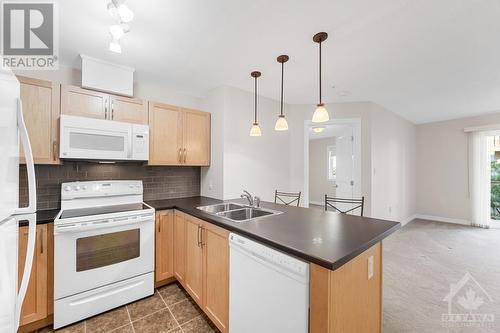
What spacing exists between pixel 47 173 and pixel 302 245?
2.69m

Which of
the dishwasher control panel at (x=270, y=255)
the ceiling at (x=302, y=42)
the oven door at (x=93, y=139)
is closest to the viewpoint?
the dishwasher control panel at (x=270, y=255)

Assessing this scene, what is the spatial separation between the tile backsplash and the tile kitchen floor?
4.03ft

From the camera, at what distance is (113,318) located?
6.31 ft

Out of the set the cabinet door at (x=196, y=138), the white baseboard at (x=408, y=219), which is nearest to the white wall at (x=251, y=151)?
the cabinet door at (x=196, y=138)

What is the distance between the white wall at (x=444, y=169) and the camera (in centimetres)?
506

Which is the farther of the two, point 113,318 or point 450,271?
point 450,271

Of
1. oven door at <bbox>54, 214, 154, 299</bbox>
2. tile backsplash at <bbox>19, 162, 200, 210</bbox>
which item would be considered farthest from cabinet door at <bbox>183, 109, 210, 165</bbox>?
oven door at <bbox>54, 214, 154, 299</bbox>

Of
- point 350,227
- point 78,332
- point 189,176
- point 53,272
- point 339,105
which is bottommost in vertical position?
point 78,332

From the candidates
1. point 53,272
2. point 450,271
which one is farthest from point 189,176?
point 450,271

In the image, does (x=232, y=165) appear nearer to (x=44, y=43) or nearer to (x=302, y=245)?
(x=302, y=245)

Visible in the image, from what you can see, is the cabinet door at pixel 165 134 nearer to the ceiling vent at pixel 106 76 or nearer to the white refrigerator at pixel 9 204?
the ceiling vent at pixel 106 76

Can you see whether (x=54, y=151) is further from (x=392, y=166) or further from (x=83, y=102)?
(x=392, y=166)

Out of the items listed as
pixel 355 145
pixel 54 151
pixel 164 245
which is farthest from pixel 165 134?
pixel 355 145

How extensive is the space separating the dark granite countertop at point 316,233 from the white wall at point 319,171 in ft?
19.6
